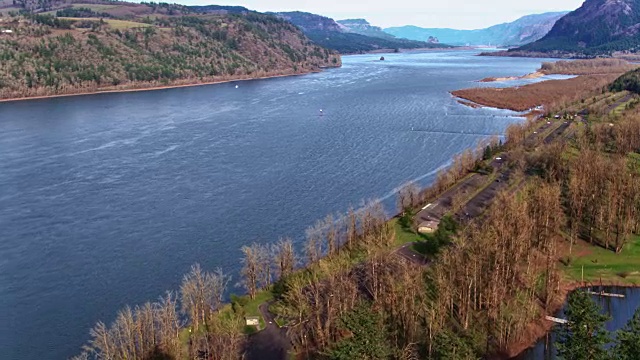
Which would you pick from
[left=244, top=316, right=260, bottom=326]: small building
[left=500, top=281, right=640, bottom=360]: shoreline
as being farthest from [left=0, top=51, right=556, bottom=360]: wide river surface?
[left=500, top=281, right=640, bottom=360]: shoreline

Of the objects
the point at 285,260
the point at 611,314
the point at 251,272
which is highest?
the point at 285,260

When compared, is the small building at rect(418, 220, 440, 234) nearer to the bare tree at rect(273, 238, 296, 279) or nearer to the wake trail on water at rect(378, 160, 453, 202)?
the wake trail on water at rect(378, 160, 453, 202)

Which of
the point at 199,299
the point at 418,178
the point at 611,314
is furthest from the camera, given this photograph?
the point at 418,178

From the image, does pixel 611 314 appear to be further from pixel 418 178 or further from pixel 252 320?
pixel 418 178

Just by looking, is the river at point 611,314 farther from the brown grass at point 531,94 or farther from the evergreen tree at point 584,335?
the brown grass at point 531,94

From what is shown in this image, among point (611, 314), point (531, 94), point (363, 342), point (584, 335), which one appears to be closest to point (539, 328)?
point (611, 314)

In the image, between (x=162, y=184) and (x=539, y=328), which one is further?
(x=162, y=184)

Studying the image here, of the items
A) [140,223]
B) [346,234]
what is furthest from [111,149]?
[346,234]

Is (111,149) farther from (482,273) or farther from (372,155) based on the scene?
(482,273)
